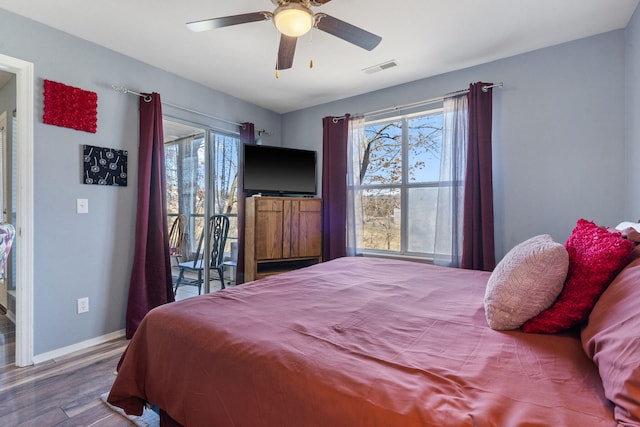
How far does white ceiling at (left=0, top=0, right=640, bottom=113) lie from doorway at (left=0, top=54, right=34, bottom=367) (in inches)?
21.4

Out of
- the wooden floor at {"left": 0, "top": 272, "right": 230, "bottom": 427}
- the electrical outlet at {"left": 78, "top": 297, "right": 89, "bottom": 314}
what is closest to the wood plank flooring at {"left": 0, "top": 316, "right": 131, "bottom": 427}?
the wooden floor at {"left": 0, "top": 272, "right": 230, "bottom": 427}

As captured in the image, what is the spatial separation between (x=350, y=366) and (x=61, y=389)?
2126 mm

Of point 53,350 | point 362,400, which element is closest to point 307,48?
point 362,400

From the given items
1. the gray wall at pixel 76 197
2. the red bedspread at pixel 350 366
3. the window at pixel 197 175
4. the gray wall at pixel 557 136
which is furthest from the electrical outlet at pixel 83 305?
the gray wall at pixel 557 136

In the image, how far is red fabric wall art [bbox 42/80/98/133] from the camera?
2275 millimetres

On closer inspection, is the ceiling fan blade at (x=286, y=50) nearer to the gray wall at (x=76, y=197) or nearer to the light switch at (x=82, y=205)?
the gray wall at (x=76, y=197)

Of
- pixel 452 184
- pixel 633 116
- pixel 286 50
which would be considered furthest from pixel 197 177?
pixel 633 116

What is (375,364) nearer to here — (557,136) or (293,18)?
(293,18)

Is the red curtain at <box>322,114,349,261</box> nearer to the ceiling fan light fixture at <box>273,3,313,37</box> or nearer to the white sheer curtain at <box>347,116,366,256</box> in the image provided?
the white sheer curtain at <box>347,116,366,256</box>

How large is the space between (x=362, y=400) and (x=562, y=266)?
81cm

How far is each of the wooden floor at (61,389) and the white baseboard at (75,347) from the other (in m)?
0.06

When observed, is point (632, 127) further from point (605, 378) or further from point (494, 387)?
point (494, 387)

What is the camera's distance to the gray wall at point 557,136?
2.36 meters

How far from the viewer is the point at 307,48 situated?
2621mm
